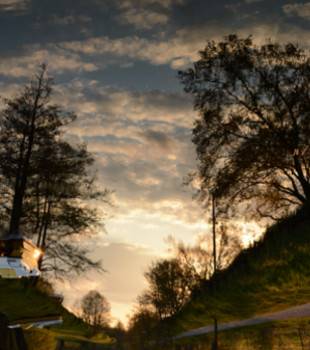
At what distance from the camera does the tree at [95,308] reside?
8962 cm

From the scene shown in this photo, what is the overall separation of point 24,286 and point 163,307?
52121mm

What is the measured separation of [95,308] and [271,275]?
86486mm

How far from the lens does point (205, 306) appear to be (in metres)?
17.7

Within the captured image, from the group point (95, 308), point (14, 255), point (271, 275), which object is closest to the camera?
point (14, 255)

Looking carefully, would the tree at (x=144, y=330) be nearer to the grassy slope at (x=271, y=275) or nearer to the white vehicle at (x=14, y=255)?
the grassy slope at (x=271, y=275)

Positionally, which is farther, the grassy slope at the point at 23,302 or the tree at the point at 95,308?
the tree at the point at 95,308

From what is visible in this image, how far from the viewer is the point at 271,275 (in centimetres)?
1079

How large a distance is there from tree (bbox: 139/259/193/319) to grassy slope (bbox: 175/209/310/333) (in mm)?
40073

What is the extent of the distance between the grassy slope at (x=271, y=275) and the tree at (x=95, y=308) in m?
77.6

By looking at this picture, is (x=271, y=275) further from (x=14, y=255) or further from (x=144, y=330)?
(x=144, y=330)

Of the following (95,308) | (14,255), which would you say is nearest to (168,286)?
(95,308)

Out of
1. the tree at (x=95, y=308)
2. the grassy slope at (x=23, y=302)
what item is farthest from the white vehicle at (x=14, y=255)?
the tree at (x=95, y=308)

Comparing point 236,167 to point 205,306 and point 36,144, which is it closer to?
point 205,306

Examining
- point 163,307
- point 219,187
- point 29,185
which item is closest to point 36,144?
point 29,185
